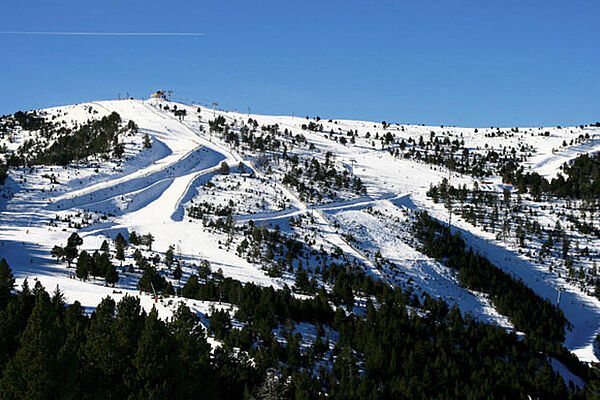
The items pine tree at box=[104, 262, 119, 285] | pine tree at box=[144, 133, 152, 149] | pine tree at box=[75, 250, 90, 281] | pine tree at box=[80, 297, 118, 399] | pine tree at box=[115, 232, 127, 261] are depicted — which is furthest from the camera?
pine tree at box=[144, 133, 152, 149]

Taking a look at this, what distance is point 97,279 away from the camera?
5025cm

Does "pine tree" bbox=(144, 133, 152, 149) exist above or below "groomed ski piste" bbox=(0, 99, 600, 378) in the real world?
above

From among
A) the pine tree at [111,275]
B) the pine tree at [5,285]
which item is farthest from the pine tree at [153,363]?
the pine tree at [111,275]

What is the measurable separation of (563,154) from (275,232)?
99.4 metres

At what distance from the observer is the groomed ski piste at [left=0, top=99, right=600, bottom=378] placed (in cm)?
5728

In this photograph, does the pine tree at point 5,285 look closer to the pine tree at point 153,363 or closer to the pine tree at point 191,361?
the pine tree at point 191,361

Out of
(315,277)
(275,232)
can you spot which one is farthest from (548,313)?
(275,232)

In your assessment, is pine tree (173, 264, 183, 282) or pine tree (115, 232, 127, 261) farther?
pine tree (115, 232, 127, 261)

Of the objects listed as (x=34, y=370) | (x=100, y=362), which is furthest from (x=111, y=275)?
(x=34, y=370)

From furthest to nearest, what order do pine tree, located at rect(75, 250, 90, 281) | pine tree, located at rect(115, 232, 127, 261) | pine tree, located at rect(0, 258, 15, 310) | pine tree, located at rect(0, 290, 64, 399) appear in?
pine tree, located at rect(115, 232, 127, 261), pine tree, located at rect(75, 250, 90, 281), pine tree, located at rect(0, 258, 15, 310), pine tree, located at rect(0, 290, 64, 399)

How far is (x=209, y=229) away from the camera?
70.2 meters

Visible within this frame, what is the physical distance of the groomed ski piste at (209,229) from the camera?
57281 millimetres

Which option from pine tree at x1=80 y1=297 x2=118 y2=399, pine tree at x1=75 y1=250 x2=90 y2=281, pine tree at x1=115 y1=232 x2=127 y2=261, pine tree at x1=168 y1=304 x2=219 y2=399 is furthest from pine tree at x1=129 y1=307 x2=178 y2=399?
pine tree at x1=115 y1=232 x2=127 y2=261

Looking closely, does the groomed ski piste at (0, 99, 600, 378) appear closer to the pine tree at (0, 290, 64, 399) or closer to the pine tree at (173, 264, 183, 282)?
the pine tree at (173, 264, 183, 282)
